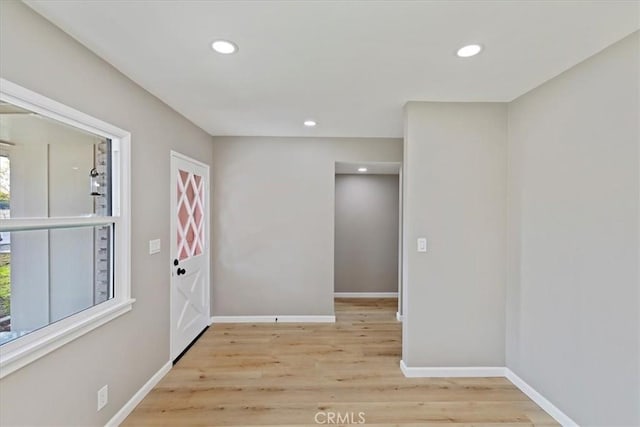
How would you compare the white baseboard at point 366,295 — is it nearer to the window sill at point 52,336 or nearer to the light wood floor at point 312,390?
the light wood floor at point 312,390

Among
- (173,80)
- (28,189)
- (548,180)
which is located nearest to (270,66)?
(173,80)

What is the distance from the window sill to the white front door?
1.02 metres

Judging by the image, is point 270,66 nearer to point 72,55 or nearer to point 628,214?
point 72,55

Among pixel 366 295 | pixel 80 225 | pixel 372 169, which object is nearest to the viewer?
pixel 80 225

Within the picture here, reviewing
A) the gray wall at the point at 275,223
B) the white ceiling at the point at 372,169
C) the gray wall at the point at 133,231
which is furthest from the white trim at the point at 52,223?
the white ceiling at the point at 372,169

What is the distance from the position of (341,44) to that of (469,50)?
0.81 metres

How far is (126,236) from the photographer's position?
224 centimetres

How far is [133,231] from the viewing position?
2.36 meters

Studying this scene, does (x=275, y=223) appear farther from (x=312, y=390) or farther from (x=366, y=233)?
(x=312, y=390)

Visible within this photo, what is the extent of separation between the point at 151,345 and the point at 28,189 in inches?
63.6

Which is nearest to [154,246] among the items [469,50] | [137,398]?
[137,398]

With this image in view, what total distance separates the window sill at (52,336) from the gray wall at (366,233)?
3.90 meters

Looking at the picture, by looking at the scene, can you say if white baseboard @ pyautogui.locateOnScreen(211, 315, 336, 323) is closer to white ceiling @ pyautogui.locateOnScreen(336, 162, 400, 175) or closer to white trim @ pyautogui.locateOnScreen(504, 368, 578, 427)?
white trim @ pyautogui.locateOnScreen(504, 368, 578, 427)

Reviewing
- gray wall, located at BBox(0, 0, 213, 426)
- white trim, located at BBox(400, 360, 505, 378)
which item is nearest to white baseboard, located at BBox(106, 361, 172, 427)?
gray wall, located at BBox(0, 0, 213, 426)
